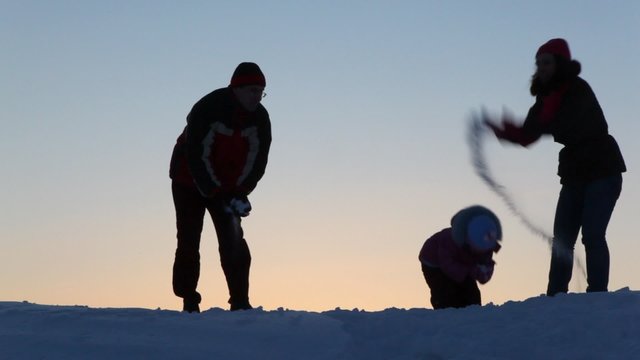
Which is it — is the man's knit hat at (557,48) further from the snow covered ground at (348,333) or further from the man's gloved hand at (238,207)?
the man's gloved hand at (238,207)

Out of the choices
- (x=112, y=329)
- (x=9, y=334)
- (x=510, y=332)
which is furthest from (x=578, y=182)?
(x=9, y=334)

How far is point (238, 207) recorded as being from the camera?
7.39 m

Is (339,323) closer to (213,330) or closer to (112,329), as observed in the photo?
(213,330)

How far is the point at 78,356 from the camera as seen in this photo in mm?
5449

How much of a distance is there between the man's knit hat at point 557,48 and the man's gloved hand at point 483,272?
5.03 ft

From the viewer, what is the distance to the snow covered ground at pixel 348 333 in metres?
5.55

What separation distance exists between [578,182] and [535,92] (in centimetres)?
68

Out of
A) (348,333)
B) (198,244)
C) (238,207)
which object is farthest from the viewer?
(198,244)

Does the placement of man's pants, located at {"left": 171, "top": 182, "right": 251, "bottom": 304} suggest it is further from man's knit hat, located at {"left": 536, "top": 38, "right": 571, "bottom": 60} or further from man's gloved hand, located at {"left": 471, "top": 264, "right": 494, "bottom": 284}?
man's knit hat, located at {"left": 536, "top": 38, "right": 571, "bottom": 60}

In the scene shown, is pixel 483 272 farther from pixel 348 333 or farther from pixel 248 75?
pixel 248 75

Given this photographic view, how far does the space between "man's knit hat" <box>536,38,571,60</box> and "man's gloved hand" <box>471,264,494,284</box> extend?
5.03 feet

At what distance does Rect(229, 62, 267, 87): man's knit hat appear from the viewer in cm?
729

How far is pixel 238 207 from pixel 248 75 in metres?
0.90

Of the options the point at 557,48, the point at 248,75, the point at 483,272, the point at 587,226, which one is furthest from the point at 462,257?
the point at 248,75
